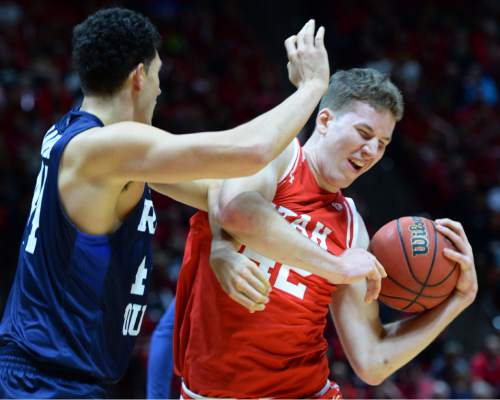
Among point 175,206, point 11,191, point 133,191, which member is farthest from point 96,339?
point 175,206

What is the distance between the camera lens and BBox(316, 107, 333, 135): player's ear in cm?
359

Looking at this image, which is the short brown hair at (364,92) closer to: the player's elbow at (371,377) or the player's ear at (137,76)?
the player's ear at (137,76)

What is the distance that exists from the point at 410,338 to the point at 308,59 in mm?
1368

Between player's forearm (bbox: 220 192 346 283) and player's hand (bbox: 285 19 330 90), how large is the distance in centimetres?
53

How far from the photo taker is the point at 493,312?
411 inches

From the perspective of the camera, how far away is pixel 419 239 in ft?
11.4

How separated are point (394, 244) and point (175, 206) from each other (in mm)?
6696

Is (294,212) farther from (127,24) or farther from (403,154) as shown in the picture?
(403,154)

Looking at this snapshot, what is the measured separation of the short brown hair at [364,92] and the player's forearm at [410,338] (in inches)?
35.6

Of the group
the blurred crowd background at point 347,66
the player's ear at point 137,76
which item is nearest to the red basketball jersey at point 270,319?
the player's ear at point 137,76

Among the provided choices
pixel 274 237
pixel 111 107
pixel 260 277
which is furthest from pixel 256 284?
pixel 111 107

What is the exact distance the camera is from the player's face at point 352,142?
135 inches

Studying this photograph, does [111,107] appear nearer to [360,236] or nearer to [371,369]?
[360,236]

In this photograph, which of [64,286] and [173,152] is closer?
[173,152]
